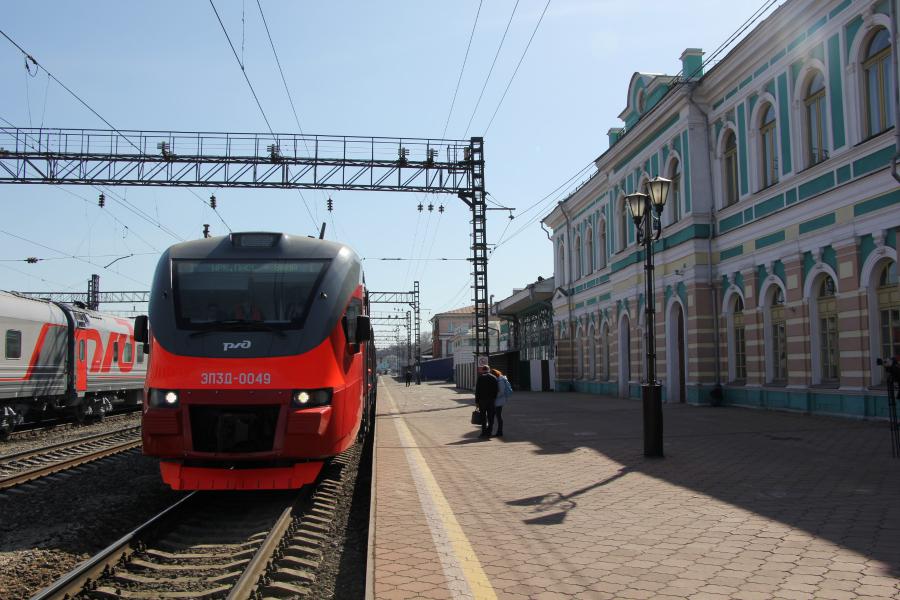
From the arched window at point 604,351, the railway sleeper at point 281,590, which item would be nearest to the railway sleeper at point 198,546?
the railway sleeper at point 281,590

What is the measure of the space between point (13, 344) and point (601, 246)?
23.0 m

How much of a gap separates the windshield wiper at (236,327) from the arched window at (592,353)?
26506 millimetres

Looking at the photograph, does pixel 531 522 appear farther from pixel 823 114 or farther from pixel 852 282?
pixel 823 114

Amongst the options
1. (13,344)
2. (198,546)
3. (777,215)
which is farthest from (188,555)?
(777,215)

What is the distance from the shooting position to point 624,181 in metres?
28.6

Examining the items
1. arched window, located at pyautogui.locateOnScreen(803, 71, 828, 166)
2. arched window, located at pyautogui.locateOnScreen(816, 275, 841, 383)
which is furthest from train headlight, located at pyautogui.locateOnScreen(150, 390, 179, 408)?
arched window, located at pyautogui.locateOnScreen(803, 71, 828, 166)

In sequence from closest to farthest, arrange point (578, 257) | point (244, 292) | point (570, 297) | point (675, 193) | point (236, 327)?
1. point (236, 327)
2. point (244, 292)
3. point (675, 193)
4. point (578, 257)
5. point (570, 297)

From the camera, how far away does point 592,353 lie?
110ft

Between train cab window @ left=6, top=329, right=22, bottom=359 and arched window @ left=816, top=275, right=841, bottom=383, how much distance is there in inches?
711

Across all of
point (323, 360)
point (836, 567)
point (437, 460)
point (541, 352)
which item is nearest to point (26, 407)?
point (437, 460)

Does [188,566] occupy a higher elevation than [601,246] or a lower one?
lower

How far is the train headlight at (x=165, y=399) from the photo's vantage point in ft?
24.6

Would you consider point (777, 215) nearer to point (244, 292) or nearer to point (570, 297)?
point (244, 292)

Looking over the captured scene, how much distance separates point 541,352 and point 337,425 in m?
34.3
